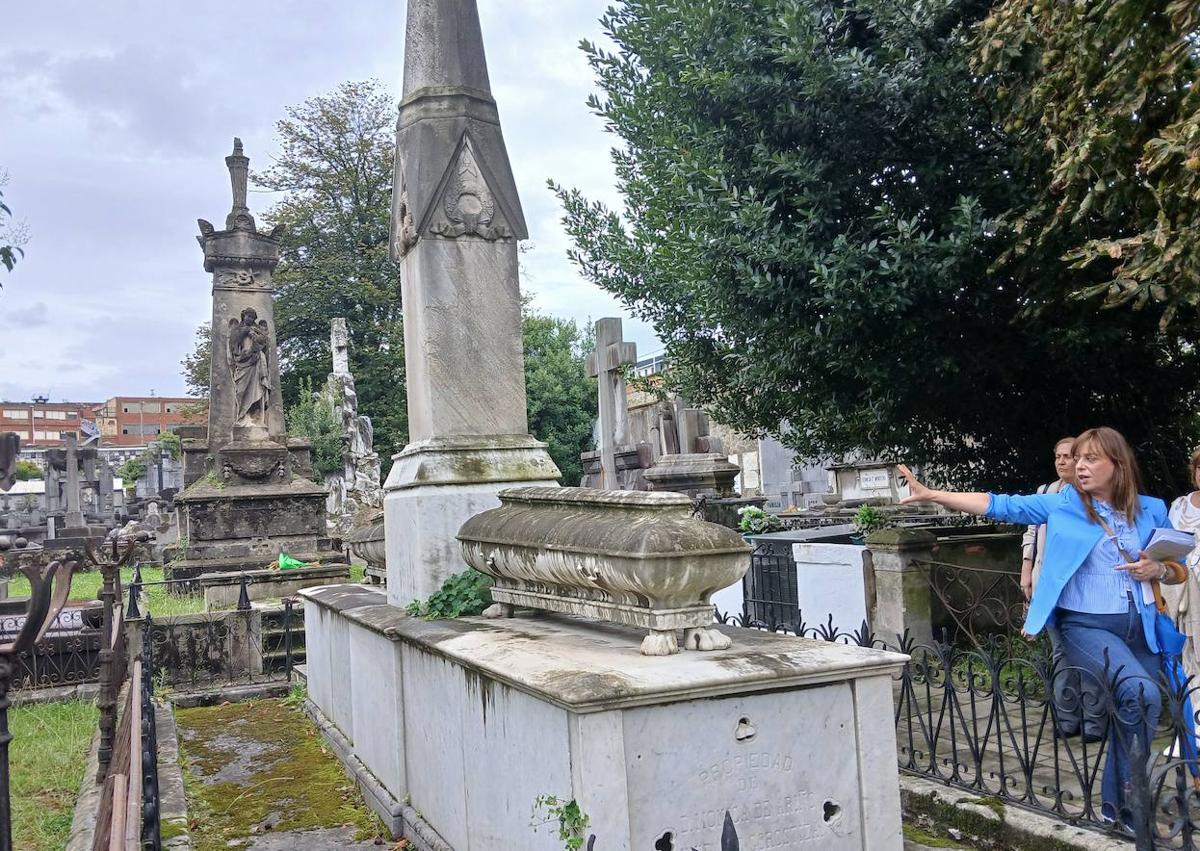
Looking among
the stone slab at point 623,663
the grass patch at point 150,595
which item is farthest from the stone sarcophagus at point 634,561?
the grass patch at point 150,595

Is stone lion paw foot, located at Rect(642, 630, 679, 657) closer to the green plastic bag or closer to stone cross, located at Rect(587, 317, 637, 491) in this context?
stone cross, located at Rect(587, 317, 637, 491)

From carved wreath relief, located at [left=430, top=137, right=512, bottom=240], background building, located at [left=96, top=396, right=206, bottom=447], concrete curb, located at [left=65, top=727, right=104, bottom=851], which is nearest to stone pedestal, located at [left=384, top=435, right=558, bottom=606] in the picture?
carved wreath relief, located at [left=430, top=137, right=512, bottom=240]

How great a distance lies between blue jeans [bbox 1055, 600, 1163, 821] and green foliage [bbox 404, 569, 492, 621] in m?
2.85

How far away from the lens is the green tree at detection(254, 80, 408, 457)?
103 ft

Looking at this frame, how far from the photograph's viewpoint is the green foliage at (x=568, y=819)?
3.10 metres

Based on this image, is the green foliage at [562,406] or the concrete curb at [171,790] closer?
the concrete curb at [171,790]

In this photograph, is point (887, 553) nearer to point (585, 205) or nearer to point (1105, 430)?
point (1105, 430)

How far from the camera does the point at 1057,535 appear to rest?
4316 mm

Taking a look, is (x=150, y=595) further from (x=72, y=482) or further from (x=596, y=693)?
(x=72, y=482)

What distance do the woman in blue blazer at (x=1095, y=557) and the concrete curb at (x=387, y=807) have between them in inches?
110

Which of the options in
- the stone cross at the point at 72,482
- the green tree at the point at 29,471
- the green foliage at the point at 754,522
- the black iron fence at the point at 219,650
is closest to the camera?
the black iron fence at the point at 219,650

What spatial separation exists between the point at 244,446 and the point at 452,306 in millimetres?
11686

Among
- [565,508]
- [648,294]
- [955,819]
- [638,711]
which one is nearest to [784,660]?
[638,711]

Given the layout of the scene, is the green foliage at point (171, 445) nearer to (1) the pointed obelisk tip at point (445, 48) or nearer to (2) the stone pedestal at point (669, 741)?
(1) the pointed obelisk tip at point (445, 48)
